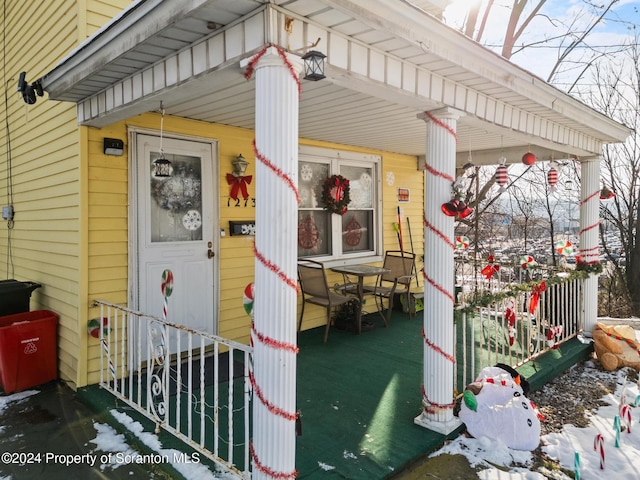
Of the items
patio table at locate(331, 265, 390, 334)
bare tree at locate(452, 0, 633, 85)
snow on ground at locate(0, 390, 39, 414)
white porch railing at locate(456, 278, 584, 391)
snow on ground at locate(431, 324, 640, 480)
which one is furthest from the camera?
bare tree at locate(452, 0, 633, 85)

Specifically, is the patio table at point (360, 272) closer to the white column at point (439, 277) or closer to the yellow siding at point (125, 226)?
the yellow siding at point (125, 226)

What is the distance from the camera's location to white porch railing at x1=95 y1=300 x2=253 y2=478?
246cm

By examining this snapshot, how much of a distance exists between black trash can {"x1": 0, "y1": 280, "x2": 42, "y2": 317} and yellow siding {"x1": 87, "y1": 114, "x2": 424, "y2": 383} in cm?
110

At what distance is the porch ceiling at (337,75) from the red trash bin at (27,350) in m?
2.00

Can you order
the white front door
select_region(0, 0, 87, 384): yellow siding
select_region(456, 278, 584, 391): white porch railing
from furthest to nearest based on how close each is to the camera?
select_region(456, 278, 584, 391): white porch railing < the white front door < select_region(0, 0, 87, 384): yellow siding

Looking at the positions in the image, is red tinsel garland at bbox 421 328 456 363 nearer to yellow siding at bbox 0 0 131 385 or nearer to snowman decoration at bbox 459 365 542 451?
snowman decoration at bbox 459 365 542 451

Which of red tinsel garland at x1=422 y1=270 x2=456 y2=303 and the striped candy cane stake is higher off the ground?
red tinsel garland at x1=422 y1=270 x2=456 y2=303

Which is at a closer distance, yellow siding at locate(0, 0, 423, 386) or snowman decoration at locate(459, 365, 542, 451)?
snowman decoration at locate(459, 365, 542, 451)

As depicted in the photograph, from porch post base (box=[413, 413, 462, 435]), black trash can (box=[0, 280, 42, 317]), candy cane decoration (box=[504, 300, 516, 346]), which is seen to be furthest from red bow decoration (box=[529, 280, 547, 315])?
black trash can (box=[0, 280, 42, 317])

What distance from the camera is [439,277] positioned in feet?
10.2

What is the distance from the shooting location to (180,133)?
13.8 feet

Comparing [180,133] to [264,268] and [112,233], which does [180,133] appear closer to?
[112,233]

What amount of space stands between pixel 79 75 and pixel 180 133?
1.23 metres

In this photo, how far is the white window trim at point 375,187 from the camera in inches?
219
